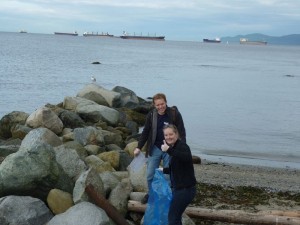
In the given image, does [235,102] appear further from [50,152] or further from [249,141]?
[50,152]

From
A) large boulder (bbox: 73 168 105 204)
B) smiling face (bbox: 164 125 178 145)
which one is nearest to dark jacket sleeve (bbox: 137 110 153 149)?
large boulder (bbox: 73 168 105 204)

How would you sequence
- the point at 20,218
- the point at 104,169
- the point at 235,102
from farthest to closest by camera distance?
the point at 235,102
the point at 104,169
the point at 20,218

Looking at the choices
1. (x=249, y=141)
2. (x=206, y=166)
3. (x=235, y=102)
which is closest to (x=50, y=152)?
(x=206, y=166)

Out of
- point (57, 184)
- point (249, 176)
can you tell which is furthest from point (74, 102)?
point (57, 184)

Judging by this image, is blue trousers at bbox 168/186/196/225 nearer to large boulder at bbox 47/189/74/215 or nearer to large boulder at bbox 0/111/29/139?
large boulder at bbox 47/189/74/215

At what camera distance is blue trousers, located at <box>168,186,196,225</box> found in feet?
21.0

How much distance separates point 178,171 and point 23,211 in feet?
8.41

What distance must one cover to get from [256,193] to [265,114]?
738 inches

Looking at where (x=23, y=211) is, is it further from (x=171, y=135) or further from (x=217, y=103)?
(x=217, y=103)

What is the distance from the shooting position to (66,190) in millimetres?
8305

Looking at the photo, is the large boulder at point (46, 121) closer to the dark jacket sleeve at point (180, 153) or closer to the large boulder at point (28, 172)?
the large boulder at point (28, 172)

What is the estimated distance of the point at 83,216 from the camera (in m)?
7.12

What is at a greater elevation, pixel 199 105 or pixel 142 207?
pixel 142 207

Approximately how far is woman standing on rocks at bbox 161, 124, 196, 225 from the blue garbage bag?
50 centimetres
